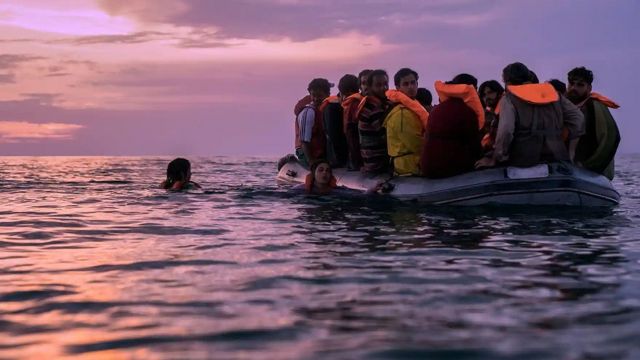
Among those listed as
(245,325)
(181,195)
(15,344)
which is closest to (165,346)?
(245,325)

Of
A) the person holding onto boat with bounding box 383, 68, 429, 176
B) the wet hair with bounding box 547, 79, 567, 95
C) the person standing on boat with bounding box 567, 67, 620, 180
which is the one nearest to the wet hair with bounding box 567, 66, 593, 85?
the person standing on boat with bounding box 567, 67, 620, 180

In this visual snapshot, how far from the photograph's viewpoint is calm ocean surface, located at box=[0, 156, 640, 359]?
11.3ft

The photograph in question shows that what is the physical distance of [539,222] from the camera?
8.77m

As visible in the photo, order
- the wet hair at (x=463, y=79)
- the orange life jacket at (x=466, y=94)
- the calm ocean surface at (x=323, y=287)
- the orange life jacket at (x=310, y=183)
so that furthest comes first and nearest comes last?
the orange life jacket at (x=310, y=183) → the wet hair at (x=463, y=79) → the orange life jacket at (x=466, y=94) → the calm ocean surface at (x=323, y=287)

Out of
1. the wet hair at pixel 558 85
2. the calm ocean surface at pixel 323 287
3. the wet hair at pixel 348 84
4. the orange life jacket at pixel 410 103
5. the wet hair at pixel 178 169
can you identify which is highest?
the wet hair at pixel 348 84

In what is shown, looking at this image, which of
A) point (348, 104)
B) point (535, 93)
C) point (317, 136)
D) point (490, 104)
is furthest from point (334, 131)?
point (535, 93)

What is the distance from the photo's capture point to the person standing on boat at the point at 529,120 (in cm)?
1001

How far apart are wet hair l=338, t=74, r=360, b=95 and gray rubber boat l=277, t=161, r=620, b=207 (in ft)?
9.92

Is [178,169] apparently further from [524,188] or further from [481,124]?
[524,188]

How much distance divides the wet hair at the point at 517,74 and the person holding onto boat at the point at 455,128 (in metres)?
0.54

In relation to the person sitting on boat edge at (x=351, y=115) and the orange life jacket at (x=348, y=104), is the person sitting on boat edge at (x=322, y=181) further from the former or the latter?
the orange life jacket at (x=348, y=104)

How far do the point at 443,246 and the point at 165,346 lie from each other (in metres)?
3.86

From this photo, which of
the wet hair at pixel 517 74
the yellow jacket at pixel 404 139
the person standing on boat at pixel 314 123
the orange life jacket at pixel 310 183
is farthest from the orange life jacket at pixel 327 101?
the wet hair at pixel 517 74

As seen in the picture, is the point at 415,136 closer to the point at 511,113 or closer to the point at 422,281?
the point at 511,113
